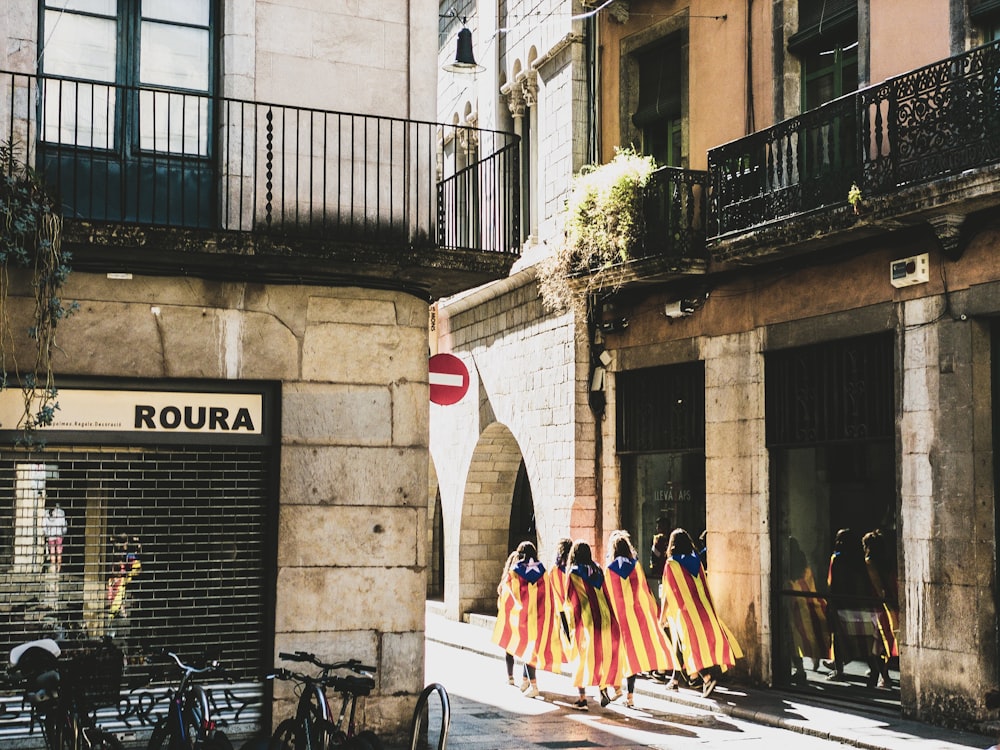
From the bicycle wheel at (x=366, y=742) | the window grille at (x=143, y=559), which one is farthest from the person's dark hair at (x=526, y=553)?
the bicycle wheel at (x=366, y=742)

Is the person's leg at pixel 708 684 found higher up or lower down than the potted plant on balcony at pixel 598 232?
lower down

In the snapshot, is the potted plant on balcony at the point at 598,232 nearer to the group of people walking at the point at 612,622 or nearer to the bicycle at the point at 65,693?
the group of people walking at the point at 612,622

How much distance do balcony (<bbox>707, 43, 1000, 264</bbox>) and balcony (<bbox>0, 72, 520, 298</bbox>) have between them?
3.80 metres

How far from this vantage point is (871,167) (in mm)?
13664

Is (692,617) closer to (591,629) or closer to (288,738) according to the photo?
(591,629)

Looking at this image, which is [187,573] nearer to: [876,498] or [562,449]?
[876,498]

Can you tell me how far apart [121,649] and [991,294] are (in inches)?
319

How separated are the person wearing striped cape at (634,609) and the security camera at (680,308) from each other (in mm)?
3163

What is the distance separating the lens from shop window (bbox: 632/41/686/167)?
18266mm

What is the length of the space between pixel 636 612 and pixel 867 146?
5369 mm

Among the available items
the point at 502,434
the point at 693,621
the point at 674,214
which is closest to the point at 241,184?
the point at 674,214

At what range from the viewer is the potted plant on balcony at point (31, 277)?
9.90 meters

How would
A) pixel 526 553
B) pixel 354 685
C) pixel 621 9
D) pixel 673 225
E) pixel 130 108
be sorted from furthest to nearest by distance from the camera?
pixel 621 9 → pixel 673 225 → pixel 526 553 → pixel 130 108 → pixel 354 685

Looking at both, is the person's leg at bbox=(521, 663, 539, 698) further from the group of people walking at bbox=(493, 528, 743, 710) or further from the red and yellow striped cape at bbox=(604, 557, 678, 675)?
the red and yellow striped cape at bbox=(604, 557, 678, 675)
